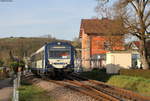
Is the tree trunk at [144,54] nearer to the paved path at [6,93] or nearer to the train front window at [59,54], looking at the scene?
the train front window at [59,54]

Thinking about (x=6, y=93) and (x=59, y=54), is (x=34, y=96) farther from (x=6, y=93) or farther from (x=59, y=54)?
(x=59, y=54)

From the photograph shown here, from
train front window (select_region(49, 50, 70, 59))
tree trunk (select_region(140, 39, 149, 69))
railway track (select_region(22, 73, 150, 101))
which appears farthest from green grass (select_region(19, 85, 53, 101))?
tree trunk (select_region(140, 39, 149, 69))

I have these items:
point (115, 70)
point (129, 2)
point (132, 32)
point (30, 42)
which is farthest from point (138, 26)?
point (30, 42)

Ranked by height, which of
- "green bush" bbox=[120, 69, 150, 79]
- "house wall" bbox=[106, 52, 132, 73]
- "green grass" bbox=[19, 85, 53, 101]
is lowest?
"green grass" bbox=[19, 85, 53, 101]

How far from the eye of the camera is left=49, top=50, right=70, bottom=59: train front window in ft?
92.9

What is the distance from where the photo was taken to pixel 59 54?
2847 cm

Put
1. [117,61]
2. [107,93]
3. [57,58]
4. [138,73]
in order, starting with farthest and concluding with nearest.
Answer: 1. [117,61]
2. [138,73]
3. [57,58]
4. [107,93]

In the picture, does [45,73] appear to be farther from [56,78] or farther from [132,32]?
[132,32]

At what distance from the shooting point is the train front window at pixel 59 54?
92.9 feet

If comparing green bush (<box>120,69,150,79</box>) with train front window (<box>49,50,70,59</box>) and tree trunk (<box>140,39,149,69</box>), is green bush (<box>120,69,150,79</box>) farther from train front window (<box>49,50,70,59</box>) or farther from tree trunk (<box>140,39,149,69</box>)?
train front window (<box>49,50,70,59</box>)

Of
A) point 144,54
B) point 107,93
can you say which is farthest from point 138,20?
point 107,93

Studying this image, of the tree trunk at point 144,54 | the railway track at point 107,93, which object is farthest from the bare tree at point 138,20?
the railway track at point 107,93

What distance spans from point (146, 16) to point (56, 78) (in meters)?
13.3

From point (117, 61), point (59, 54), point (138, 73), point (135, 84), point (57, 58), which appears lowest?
point (135, 84)
